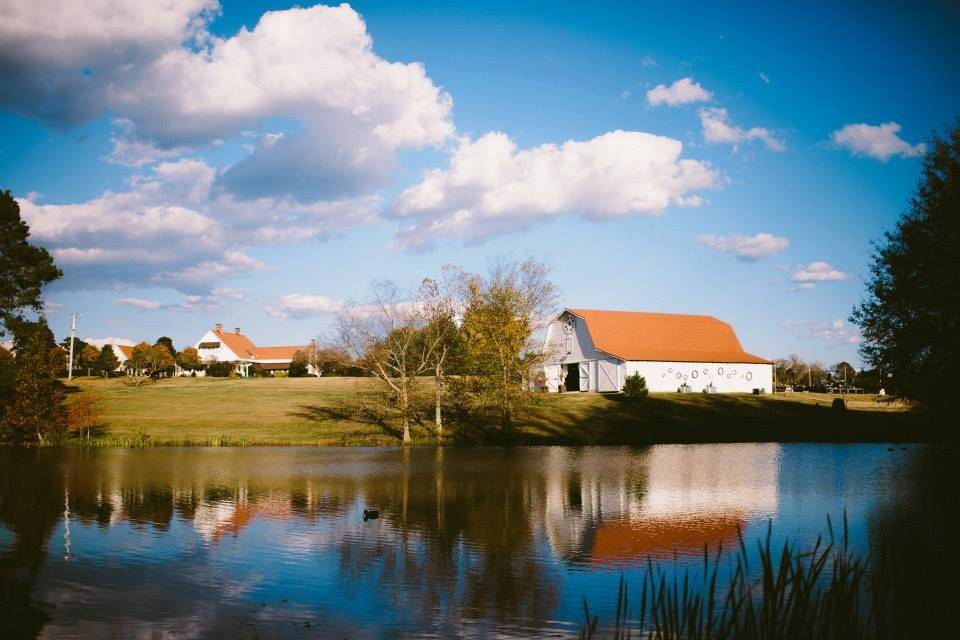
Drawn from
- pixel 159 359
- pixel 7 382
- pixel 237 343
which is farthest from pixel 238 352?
pixel 7 382

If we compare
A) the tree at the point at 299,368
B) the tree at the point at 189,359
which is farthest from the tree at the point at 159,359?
the tree at the point at 299,368

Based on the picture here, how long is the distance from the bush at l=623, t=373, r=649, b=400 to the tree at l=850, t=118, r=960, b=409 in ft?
72.8

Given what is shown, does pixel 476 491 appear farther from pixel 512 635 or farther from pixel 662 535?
pixel 512 635

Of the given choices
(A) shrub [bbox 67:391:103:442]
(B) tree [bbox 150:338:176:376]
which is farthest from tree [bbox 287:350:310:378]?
(A) shrub [bbox 67:391:103:442]

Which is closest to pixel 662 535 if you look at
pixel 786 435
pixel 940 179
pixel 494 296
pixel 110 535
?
pixel 110 535

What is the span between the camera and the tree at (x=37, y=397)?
131 feet

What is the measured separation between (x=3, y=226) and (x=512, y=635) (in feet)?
170

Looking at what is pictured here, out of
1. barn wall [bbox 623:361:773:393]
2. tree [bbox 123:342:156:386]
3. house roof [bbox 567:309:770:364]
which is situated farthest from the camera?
tree [bbox 123:342:156:386]

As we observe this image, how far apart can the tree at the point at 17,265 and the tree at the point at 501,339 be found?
30185 millimetres

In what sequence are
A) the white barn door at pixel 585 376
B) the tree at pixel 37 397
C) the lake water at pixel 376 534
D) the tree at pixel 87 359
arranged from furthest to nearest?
1. the tree at pixel 87 359
2. the white barn door at pixel 585 376
3. the tree at pixel 37 397
4. the lake water at pixel 376 534

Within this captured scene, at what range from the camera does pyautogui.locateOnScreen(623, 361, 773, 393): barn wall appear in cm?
6341

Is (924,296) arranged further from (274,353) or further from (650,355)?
(274,353)

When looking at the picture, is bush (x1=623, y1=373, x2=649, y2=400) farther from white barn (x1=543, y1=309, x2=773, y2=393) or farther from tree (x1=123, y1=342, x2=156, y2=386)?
tree (x1=123, y1=342, x2=156, y2=386)

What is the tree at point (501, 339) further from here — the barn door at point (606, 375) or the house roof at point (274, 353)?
the house roof at point (274, 353)
